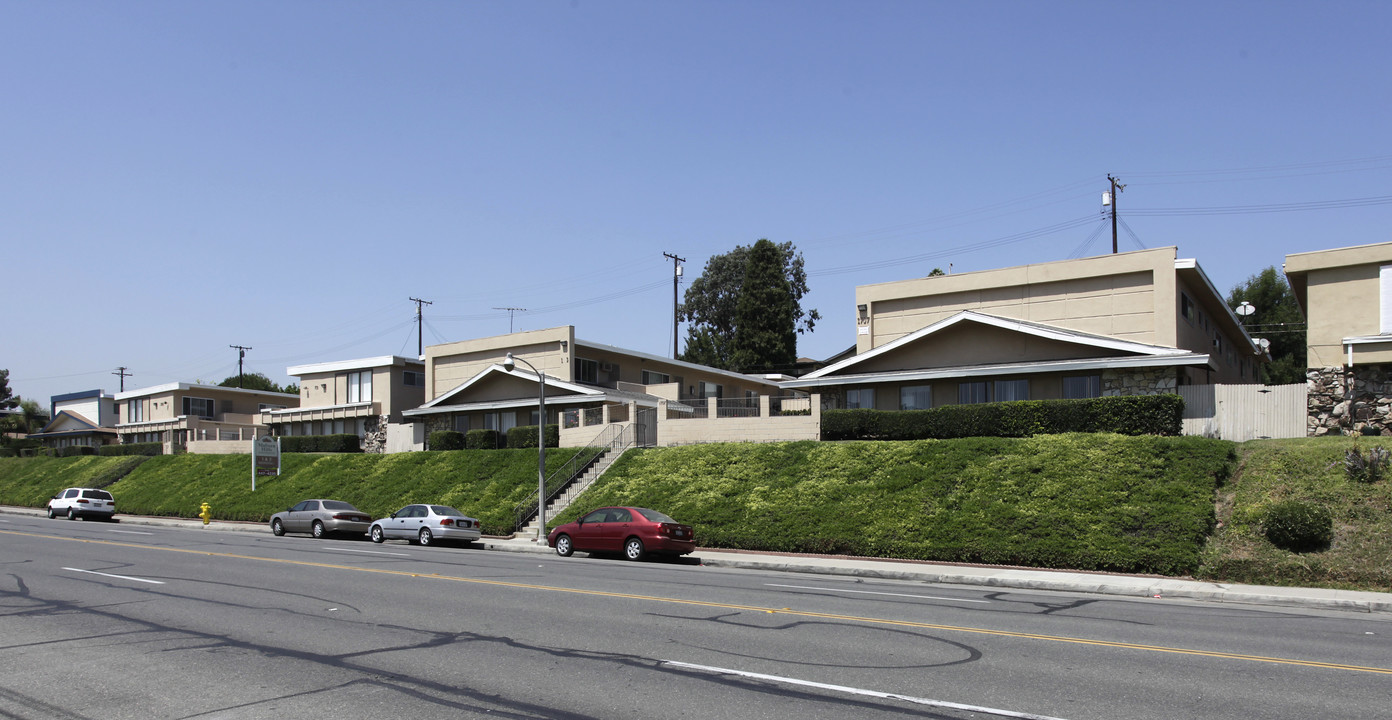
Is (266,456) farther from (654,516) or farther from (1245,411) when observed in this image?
(1245,411)

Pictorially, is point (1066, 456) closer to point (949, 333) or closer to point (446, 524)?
point (949, 333)

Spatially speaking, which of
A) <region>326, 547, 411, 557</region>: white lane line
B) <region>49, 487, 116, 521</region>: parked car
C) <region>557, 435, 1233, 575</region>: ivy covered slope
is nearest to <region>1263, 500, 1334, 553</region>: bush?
<region>557, 435, 1233, 575</region>: ivy covered slope

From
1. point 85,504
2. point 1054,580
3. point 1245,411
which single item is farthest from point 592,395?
point 1054,580

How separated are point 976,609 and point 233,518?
127 ft

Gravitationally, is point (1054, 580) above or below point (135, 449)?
below

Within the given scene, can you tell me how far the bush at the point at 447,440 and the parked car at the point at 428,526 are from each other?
1258cm

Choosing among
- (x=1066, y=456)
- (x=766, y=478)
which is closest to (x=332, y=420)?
(x=766, y=478)

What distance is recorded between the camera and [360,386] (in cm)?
5584

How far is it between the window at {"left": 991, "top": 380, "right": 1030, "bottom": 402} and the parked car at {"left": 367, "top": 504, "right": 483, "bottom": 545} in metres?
17.8

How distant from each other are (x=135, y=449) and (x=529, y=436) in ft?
125

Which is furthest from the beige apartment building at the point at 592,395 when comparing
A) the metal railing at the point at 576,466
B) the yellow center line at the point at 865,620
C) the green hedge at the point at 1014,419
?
the yellow center line at the point at 865,620

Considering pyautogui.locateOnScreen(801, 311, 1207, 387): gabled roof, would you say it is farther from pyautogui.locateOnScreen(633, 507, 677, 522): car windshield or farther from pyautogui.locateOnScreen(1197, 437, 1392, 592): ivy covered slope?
pyautogui.locateOnScreen(633, 507, 677, 522): car windshield

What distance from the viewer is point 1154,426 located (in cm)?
2678

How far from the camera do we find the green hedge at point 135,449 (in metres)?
62.4
